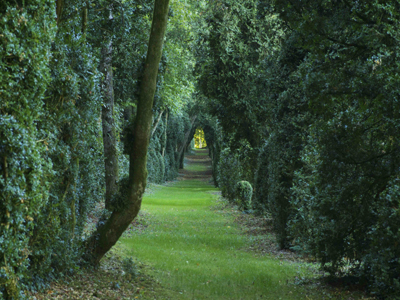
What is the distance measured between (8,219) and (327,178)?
5556mm

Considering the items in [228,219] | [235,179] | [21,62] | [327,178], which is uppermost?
[21,62]

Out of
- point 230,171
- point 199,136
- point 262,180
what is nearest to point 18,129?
point 262,180

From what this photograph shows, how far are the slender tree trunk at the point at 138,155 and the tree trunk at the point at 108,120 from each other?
163 inches

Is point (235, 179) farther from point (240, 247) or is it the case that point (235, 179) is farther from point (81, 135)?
point (81, 135)

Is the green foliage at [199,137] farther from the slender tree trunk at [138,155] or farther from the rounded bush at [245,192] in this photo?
the slender tree trunk at [138,155]

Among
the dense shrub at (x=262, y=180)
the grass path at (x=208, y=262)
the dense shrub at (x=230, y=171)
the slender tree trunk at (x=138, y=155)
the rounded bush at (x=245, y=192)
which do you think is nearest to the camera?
the slender tree trunk at (x=138, y=155)

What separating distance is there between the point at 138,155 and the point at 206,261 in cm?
→ 481

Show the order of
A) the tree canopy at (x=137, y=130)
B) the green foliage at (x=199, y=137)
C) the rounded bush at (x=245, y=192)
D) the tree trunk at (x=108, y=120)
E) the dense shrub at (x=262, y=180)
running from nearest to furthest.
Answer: the tree canopy at (x=137, y=130) → the tree trunk at (x=108, y=120) → the dense shrub at (x=262, y=180) → the rounded bush at (x=245, y=192) → the green foliage at (x=199, y=137)

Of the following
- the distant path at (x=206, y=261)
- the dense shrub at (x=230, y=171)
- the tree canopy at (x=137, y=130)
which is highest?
the tree canopy at (x=137, y=130)

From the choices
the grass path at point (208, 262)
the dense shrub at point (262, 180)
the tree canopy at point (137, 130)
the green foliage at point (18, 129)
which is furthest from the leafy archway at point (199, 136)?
the green foliage at point (18, 129)

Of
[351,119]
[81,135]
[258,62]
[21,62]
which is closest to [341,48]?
[351,119]

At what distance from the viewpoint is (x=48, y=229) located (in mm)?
6535

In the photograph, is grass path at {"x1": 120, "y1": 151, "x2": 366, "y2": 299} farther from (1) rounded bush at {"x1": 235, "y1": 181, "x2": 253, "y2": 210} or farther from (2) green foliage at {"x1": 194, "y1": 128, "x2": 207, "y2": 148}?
(2) green foliage at {"x1": 194, "y1": 128, "x2": 207, "y2": 148}

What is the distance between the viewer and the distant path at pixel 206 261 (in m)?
9.10
